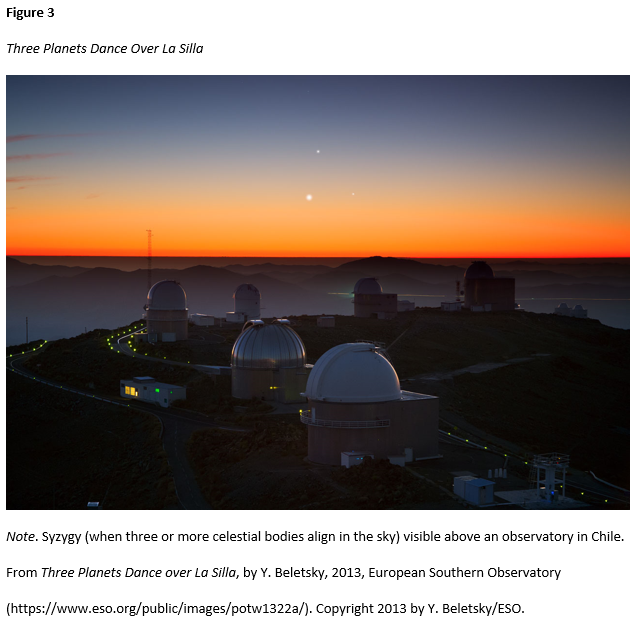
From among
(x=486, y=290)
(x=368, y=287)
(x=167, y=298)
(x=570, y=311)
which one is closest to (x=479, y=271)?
(x=486, y=290)

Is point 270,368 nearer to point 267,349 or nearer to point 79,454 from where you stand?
point 267,349

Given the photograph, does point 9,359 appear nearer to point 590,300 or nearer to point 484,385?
point 484,385

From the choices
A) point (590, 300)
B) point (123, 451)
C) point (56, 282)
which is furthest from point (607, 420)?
point (56, 282)

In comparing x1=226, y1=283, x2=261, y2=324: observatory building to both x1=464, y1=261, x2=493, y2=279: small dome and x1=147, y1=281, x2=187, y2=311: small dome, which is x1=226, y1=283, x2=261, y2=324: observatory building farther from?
x1=464, y1=261, x2=493, y2=279: small dome

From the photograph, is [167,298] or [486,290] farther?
[486,290]

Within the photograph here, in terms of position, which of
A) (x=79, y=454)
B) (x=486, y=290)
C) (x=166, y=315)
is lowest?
(x=79, y=454)

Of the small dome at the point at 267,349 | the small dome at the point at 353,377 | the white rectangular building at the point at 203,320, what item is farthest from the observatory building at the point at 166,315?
the small dome at the point at 353,377
